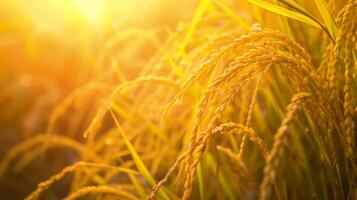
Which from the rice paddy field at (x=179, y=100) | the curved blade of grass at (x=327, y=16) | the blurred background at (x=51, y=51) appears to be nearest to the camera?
the rice paddy field at (x=179, y=100)

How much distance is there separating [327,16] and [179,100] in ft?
1.05

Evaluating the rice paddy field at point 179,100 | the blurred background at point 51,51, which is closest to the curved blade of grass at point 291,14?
the rice paddy field at point 179,100

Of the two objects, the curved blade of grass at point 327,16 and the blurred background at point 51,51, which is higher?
the blurred background at point 51,51

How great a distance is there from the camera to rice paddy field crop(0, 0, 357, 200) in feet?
3.21

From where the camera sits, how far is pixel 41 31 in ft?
11.0

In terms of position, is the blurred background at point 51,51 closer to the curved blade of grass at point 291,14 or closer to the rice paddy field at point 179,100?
the rice paddy field at point 179,100

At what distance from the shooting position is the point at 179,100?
38.5 inches

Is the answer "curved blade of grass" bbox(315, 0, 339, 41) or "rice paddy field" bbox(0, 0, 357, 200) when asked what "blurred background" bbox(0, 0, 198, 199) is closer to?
"rice paddy field" bbox(0, 0, 357, 200)

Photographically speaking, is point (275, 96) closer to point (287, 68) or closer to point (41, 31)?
→ point (287, 68)

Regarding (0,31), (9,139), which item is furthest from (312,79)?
(0,31)

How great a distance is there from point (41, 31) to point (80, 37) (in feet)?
0.74

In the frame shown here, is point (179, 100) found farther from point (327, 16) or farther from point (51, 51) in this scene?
point (51, 51)

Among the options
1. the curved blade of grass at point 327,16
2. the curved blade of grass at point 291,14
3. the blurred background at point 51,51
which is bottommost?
the curved blade of grass at point 327,16

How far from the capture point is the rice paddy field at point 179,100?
3.21ft
